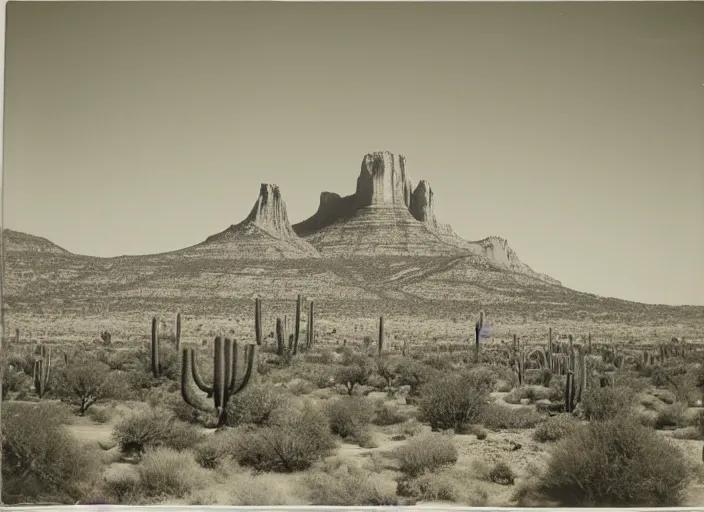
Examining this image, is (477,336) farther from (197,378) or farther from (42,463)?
(42,463)

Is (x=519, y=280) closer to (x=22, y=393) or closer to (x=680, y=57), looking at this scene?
(x=680, y=57)

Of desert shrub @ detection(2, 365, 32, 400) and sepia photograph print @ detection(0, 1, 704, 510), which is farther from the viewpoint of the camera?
sepia photograph print @ detection(0, 1, 704, 510)

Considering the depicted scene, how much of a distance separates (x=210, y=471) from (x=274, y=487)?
40.9 inches

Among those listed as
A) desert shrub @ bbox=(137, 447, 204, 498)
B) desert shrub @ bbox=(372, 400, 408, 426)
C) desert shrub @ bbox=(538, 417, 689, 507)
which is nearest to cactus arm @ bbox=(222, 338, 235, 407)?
desert shrub @ bbox=(137, 447, 204, 498)

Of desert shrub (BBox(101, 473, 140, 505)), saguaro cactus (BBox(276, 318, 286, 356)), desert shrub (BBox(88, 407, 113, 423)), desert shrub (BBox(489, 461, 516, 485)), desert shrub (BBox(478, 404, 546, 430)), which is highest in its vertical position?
saguaro cactus (BBox(276, 318, 286, 356))

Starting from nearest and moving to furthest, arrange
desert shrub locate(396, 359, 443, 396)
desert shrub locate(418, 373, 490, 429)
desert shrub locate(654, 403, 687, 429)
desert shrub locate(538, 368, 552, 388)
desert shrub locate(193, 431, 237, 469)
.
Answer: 1. desert shrub locate(193, 431, 237, 469)
2. desert shrub locate(418, 373, 490, 429)
3. desert shrub locate(654, 403, 687, 429)
4. desert shrub locate(396, 359, 443, 396)
5. desert shrub locate(538, 368, 552, 388)

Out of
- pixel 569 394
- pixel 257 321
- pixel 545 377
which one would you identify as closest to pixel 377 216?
pixel 257 321

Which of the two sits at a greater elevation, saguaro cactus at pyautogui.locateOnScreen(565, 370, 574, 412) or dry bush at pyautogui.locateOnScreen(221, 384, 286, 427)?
saguaro cactus at pyautogui.locateOnScreen(565, 370, 574, 412)

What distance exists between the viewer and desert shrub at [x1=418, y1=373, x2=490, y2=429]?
14.7 meters

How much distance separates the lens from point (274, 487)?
13.1 metres

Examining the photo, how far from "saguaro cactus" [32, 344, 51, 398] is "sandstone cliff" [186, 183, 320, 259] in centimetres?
302

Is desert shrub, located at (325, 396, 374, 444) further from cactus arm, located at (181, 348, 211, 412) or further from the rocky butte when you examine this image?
the rocky butte

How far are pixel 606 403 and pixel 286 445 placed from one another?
519cm

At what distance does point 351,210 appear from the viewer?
56.7 ft
